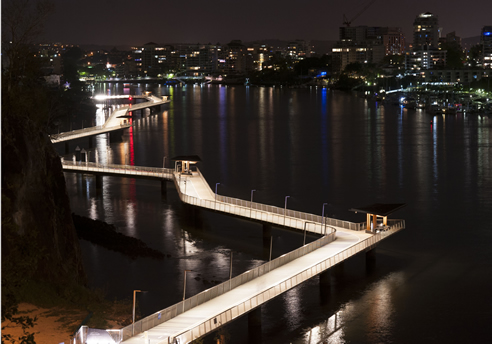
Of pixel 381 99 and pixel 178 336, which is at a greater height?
pixel 381 99

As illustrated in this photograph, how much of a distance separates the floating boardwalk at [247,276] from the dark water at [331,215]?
1225mm

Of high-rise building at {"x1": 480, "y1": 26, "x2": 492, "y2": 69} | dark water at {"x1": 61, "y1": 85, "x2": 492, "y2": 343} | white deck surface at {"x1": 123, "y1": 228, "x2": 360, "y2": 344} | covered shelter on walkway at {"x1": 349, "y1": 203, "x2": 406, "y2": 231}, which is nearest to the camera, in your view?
white deck surface at {"x1": 123, "y1": 228, "x2": 360, "y2": 344}

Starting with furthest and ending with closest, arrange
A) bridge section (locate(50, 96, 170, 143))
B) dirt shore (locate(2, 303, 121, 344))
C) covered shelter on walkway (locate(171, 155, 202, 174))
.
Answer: bridge section (locate(50, 96, 170, 143)) < covered shelter on walkway (locate(171, 155, 202, 174)) < dirt shore (locate(2, 303, 121, 344))

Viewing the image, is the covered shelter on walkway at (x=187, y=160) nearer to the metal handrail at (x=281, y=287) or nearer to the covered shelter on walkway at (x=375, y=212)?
the covered shelter on walkway at (x=375, y=212)

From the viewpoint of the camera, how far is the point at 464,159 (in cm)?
5209

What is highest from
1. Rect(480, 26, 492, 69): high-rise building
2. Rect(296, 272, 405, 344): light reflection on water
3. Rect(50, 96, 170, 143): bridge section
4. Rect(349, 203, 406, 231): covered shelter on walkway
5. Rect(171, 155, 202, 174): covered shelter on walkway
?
Rect(480, 26, 492, 69): high-rise building

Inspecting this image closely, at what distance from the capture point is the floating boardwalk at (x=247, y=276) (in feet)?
51.0

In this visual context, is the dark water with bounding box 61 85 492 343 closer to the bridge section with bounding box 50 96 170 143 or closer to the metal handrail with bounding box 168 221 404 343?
the metal handrail with bounding box 168 221 404 343

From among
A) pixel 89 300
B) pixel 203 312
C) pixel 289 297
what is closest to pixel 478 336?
pixel 289 297

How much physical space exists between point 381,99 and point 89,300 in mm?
110077

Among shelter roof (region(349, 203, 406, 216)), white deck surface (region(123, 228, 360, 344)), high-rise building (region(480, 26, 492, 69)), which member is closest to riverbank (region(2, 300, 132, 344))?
white deck surface (region(123, 228, 360, 344))

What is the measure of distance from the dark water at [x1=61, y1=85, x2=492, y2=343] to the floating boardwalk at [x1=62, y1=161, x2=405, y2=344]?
4.02 feet

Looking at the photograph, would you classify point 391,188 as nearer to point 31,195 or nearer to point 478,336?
point 478,336

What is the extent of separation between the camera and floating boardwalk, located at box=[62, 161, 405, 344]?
15555 mm
